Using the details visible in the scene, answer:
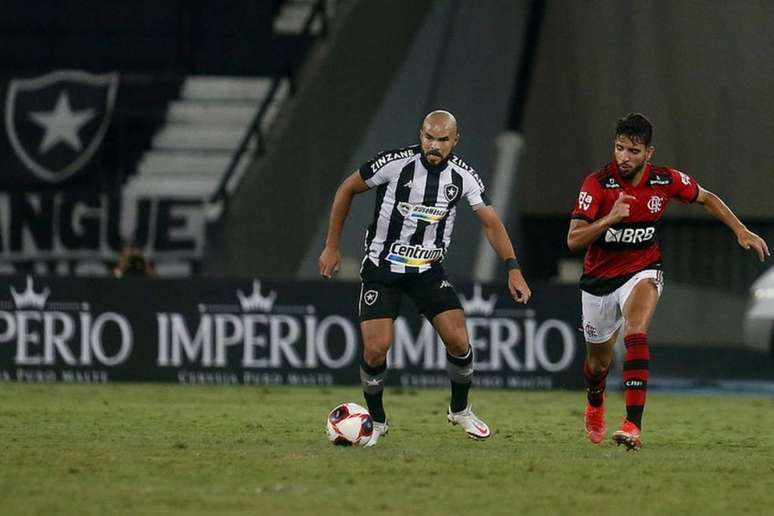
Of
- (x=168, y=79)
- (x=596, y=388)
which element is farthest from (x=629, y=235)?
(x=168, y=79)

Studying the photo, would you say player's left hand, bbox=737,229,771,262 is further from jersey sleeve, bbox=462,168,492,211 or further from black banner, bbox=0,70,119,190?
black banner, bbox=0,70,119,190

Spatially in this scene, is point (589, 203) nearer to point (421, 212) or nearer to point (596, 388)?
point (421, 212)

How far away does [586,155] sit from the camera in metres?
25.5

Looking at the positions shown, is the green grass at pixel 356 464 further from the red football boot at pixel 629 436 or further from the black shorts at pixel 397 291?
the black shorts at pixel 397 291

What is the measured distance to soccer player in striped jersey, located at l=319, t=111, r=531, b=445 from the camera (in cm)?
1166

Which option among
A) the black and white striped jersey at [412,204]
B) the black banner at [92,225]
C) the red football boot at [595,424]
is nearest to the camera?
the black and white striped jersey at [412,204]

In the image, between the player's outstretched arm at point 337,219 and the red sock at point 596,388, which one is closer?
the player's outstretched arm at point 337,219

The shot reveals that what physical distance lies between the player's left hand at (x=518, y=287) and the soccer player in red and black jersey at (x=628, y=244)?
401mm

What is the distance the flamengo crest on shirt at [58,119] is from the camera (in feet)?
82.4

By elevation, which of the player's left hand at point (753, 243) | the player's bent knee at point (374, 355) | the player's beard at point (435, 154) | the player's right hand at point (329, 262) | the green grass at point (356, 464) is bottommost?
the green grass at point (356, 464)

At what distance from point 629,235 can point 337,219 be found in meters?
1.92

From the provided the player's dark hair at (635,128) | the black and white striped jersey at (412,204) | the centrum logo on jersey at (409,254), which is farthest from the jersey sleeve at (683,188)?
the centrum logo on jersey at (409,254)

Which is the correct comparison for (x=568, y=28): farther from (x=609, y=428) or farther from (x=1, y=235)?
(x=609, y=428)

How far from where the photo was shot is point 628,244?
1185 centimetres
